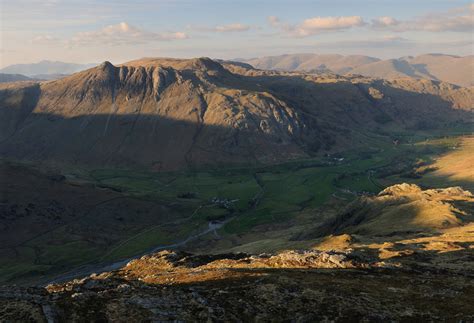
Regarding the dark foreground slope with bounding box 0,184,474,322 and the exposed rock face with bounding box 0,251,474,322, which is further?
the dark foreground slope with bounding box 0,184,474,322

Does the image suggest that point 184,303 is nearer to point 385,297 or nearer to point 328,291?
point 328,291

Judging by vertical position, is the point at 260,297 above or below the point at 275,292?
above

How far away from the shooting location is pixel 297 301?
2010 inches

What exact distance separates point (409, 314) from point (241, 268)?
27.6 metres

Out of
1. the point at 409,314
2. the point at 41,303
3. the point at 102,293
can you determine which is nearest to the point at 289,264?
the point at 409,314

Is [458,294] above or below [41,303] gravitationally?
below

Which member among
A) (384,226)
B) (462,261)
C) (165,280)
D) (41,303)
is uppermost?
(41,303)

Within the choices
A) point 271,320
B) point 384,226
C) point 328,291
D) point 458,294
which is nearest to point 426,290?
point 458,294

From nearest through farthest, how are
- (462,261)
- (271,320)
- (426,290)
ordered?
1. (271,320)
2. (426,290)
3. (462,261)

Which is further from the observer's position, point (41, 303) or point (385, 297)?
point (385, 297)

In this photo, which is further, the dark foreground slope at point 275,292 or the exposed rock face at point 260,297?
the dark foreground slope at point 275,292

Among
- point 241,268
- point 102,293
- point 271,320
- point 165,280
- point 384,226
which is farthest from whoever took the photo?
point 384,226

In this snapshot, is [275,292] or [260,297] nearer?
[260,297]

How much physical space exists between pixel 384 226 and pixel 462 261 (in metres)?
69.0
